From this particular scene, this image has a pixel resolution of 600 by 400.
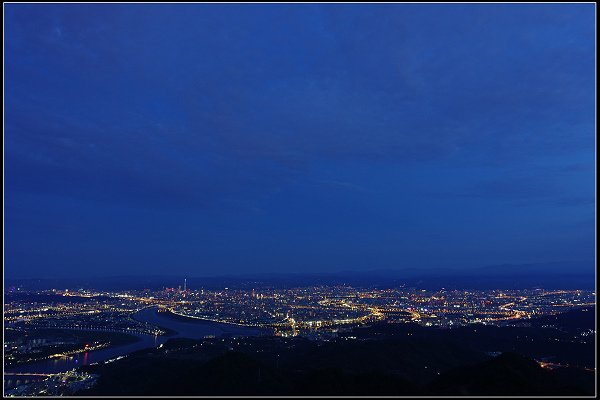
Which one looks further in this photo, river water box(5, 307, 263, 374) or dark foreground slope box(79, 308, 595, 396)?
river water box(5, 307, 263, 374)

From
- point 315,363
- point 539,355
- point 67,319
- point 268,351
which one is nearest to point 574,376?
point 539,355

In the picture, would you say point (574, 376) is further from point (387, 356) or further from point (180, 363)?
point (180, 363)

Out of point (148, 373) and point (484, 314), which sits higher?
point (148, 373)

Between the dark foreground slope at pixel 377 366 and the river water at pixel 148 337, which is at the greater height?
the dark foreground slope at pixel 377 366

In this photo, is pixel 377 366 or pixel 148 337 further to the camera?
pixel 148 337

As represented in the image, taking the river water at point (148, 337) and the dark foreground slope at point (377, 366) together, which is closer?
the dark foreground slope at point (377, 366)

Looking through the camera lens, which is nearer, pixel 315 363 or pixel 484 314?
pixel 315 363

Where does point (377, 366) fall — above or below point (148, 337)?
above

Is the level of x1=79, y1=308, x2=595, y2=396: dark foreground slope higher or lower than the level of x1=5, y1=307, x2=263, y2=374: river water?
higher
